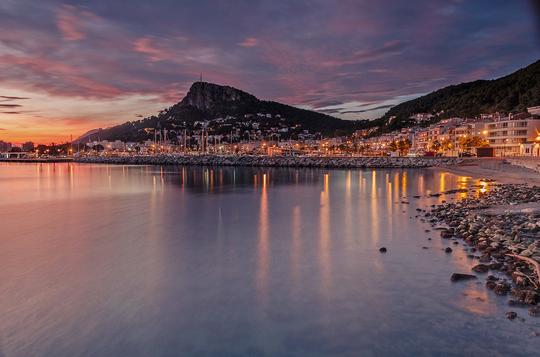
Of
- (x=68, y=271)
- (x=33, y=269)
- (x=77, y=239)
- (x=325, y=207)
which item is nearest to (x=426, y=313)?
(x=68, y=271)

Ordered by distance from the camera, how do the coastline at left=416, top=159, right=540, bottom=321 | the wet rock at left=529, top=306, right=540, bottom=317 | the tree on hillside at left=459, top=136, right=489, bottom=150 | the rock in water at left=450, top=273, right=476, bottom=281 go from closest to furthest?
1. the wet rock at left=529, top=306, right=540, bottom=317
2. the coastline at left=416, top=159, right=540, bottom=321
3. the rock in water at left=450, top=273, right=476, bottom=281
4. the tree on hillside at left=459, top=136, right=489, bottom=150

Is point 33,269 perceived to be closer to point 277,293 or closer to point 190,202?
point 277,293

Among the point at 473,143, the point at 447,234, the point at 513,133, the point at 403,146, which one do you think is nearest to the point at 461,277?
the point at 447,234

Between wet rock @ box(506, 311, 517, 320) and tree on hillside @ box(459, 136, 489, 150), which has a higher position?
tree on hillside @ box(459, 136, 489, 150)

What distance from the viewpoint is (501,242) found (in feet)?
33.1

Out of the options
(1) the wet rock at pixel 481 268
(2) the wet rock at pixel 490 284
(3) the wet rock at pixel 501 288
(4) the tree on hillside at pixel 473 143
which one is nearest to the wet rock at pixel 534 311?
(3) the wet rock at pixel 501 288

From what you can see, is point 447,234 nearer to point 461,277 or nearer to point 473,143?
point 461,277

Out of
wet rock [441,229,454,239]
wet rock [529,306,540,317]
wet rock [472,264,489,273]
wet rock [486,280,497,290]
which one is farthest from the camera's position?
wet rock [441,229,454,239]

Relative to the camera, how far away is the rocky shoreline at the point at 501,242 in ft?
23.7

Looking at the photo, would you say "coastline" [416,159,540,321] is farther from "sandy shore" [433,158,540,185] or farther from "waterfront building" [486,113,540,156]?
"waterfront building" [486,113,540,156]

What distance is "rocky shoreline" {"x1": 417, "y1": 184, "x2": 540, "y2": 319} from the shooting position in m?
7.23

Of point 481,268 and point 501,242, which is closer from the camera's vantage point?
point 481,268

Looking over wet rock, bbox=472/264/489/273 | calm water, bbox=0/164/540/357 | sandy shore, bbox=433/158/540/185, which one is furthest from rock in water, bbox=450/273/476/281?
sandy shore, bbox=433/158/540/185

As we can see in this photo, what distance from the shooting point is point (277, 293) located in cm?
808
